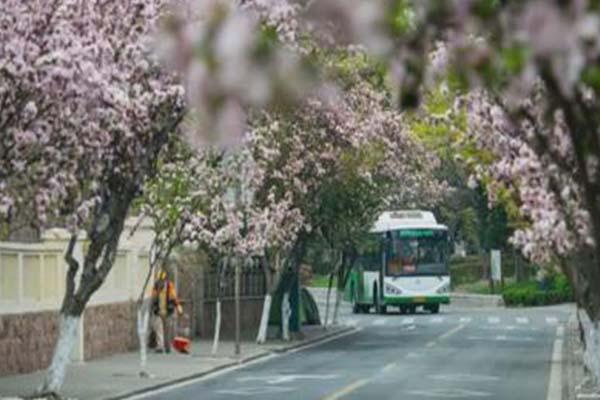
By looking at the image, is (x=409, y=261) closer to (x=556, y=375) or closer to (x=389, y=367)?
(x=389, y=367)

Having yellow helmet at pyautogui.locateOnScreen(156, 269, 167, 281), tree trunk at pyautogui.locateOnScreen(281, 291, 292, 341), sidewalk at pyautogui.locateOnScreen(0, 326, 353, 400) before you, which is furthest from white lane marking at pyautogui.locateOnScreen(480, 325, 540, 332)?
yellow helmet at pyautogui.locateOnScreen(156, 269, 167, 281)

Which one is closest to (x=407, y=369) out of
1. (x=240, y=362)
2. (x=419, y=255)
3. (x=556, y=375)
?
(x=556, y=375)

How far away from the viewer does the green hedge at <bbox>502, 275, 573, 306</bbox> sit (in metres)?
68.8

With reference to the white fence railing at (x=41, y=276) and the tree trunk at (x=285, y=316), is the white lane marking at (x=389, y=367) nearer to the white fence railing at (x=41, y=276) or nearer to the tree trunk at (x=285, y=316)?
the white fence railing at (x=41, y=276)

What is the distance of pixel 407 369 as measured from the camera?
1212 inches

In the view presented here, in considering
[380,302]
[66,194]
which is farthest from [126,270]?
[380,302]

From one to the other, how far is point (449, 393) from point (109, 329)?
448 inches

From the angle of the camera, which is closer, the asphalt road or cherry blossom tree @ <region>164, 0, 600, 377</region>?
cherry blossom tree @ <region>164, 0, 600, 377</region>

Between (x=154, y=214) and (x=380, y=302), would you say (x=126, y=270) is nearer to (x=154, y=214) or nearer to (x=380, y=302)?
(x=154, y=214)

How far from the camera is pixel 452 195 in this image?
76.2 m

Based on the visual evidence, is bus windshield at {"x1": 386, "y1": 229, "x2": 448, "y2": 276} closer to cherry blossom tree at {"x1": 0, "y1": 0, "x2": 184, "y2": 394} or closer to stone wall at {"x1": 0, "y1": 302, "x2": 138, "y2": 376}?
stone wall at {"x1": 0, "y1": 302, "x2": 138, "y2": 376}

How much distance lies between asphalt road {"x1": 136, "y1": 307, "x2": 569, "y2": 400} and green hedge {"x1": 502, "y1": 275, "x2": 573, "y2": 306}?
58.0 feet

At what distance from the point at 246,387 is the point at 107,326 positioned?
322 inches

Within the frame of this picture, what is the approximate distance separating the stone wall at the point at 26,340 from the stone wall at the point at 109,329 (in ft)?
7.60
